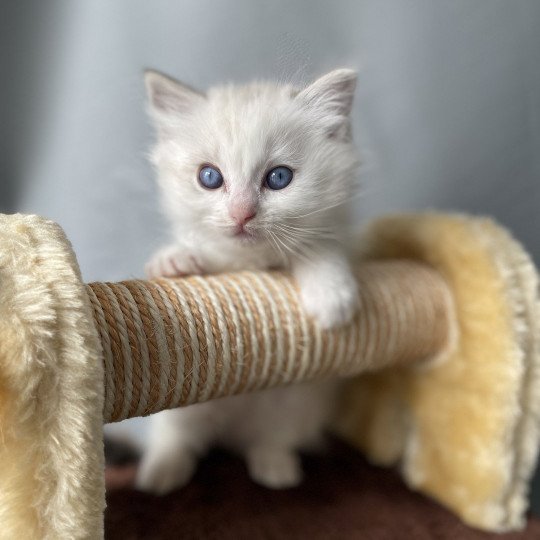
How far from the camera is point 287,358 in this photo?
0.93 m

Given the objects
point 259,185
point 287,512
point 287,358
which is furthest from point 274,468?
point 259,185

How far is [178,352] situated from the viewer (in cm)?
81

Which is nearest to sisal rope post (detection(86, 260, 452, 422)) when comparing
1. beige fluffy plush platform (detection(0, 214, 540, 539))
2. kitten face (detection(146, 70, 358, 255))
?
beige fluffy plush platform (detection(0, 214, 540, 539))

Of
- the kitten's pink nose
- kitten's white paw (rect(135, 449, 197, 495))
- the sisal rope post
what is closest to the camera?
the sisal rope post

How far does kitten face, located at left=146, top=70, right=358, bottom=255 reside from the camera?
92 cm

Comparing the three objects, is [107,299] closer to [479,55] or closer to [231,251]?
[231,251]

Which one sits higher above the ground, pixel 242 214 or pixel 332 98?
pixel 332 98

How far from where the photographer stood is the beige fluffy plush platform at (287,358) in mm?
601

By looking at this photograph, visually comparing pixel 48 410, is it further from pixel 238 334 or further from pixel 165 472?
pixel 165 472

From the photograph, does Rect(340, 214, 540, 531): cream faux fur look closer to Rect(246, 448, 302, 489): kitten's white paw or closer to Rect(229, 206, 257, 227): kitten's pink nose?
Rect(246, 448, 302, 489): kitten's white paw

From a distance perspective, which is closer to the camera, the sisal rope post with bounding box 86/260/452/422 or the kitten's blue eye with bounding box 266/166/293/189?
the sisal rope post with bounding box 86/260/452/422

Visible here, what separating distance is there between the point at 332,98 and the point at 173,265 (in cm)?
40

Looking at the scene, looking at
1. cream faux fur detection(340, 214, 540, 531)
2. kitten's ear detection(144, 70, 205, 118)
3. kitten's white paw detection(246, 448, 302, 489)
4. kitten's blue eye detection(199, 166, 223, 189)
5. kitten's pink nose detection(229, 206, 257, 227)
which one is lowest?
kitten's white paw detection(246, 448, 302, 489)

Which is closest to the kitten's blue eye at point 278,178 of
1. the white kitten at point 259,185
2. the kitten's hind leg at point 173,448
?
the white kitten at point 259,185
